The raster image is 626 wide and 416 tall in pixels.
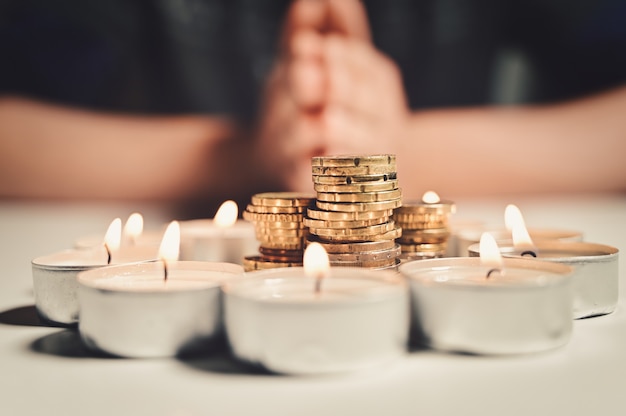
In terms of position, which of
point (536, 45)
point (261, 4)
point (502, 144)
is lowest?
point (502, 144)

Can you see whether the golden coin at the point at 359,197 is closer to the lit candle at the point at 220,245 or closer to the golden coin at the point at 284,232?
the golden coin at the point at 284,232

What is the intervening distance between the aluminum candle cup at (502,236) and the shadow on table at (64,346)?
0.71 meters

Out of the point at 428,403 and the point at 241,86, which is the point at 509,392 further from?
the point at 241,86

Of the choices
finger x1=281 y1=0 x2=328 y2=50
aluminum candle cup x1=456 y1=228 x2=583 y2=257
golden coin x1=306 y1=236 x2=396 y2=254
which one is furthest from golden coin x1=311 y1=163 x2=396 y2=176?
finger x1=281 y1=0 x2=328 y2=50

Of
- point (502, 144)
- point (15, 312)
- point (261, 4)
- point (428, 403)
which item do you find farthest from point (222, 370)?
point (261, 4)

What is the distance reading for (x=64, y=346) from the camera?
2.97 ft

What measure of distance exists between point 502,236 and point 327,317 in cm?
68

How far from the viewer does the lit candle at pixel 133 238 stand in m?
1.23

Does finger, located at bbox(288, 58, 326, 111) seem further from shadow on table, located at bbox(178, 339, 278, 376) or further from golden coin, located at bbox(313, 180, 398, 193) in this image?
shadow on table, located at bbox(178, 339, 278, 376)

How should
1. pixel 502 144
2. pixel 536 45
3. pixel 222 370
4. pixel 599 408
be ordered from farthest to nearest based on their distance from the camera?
1. pixel 536 45
2. pixel 502 144
3. pixel 222 370
4. pixel 599 408

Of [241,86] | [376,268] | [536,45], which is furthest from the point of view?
[241,86]

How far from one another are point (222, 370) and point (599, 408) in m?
0.42

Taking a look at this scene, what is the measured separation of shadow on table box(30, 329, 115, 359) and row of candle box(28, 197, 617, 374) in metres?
0.02

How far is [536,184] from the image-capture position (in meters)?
2.91
